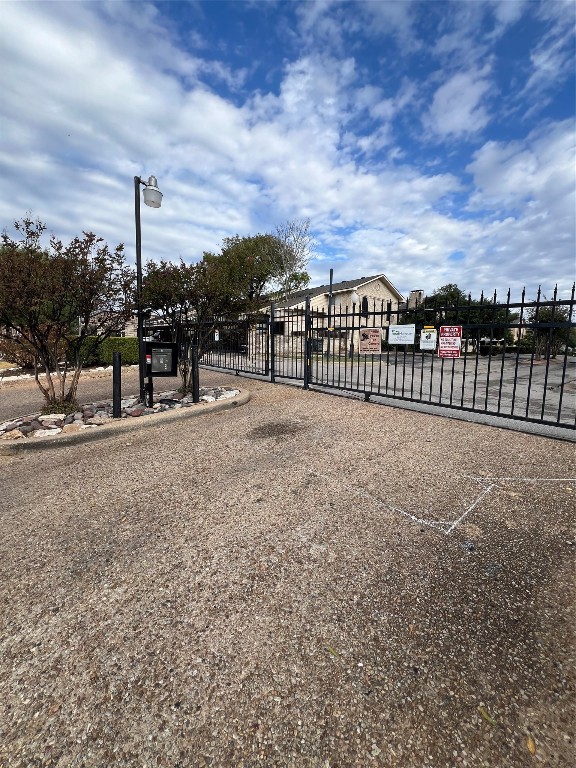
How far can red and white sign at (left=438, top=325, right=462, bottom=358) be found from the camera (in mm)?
5457

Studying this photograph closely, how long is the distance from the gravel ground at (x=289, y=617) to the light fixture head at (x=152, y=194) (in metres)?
5.24

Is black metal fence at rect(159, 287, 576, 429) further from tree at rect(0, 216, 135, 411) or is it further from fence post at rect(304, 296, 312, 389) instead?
tree at rect(0, 216, 135, 411)

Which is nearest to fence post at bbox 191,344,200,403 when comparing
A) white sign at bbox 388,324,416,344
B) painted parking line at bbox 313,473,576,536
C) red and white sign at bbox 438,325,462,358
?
white sign at bbox 388,324,416,344

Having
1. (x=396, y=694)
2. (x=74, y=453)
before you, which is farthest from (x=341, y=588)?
(x=74, y=453)

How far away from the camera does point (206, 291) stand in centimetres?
670

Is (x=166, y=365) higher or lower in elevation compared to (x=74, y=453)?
higher

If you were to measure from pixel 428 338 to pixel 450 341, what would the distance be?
0.37 m

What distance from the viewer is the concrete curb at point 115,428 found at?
14.5 ft

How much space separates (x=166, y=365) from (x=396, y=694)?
5783 mm

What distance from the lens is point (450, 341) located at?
219 inches

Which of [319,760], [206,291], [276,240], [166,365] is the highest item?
[276,240]

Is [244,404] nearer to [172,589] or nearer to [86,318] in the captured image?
[86,318]

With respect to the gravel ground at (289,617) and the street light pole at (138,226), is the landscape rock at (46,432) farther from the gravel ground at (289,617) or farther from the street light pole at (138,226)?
the street light pole at (138,226)

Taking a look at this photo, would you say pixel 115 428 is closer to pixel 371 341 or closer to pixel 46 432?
pixel 46 432
